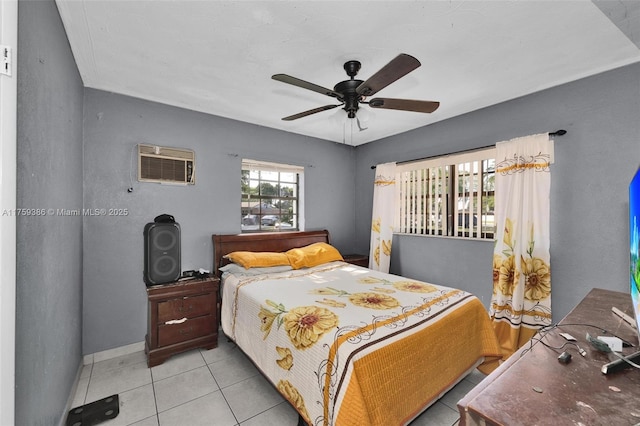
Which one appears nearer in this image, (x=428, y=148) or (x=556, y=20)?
(x=556, y=20)

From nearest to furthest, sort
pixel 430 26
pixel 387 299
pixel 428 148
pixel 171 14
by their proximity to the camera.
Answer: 1. pixel 171 14
2. pixel 430 26
3. pixel 387 299
4. pixel 428 148

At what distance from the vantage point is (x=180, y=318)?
246cm

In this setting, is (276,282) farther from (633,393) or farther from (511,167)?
(511,167)

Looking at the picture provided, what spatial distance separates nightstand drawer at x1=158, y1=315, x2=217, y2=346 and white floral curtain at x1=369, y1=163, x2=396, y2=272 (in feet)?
7.44

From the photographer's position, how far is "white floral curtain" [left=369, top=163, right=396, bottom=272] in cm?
377

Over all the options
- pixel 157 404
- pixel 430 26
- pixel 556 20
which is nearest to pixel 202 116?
pixel 430 26

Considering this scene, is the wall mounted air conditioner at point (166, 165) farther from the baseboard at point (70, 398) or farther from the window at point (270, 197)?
the baseboard at point (70, 398)

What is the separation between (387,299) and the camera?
2.06 m

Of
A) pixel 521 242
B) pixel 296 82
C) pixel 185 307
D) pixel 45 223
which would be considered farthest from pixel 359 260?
pixel 45 223

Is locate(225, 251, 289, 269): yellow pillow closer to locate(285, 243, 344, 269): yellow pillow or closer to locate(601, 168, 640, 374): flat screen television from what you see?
locate(285, 243, 344, 269): yellow pillow

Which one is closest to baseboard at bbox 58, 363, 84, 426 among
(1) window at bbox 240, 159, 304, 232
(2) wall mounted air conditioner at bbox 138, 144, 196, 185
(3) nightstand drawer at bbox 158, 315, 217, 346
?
(3) nightstand drawer at bbox 158, 315, 217, 346

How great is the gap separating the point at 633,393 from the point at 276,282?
7.27ft

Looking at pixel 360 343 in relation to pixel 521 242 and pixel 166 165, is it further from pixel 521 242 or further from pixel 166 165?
pixel 166 165

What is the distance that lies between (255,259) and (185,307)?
0.79 m
